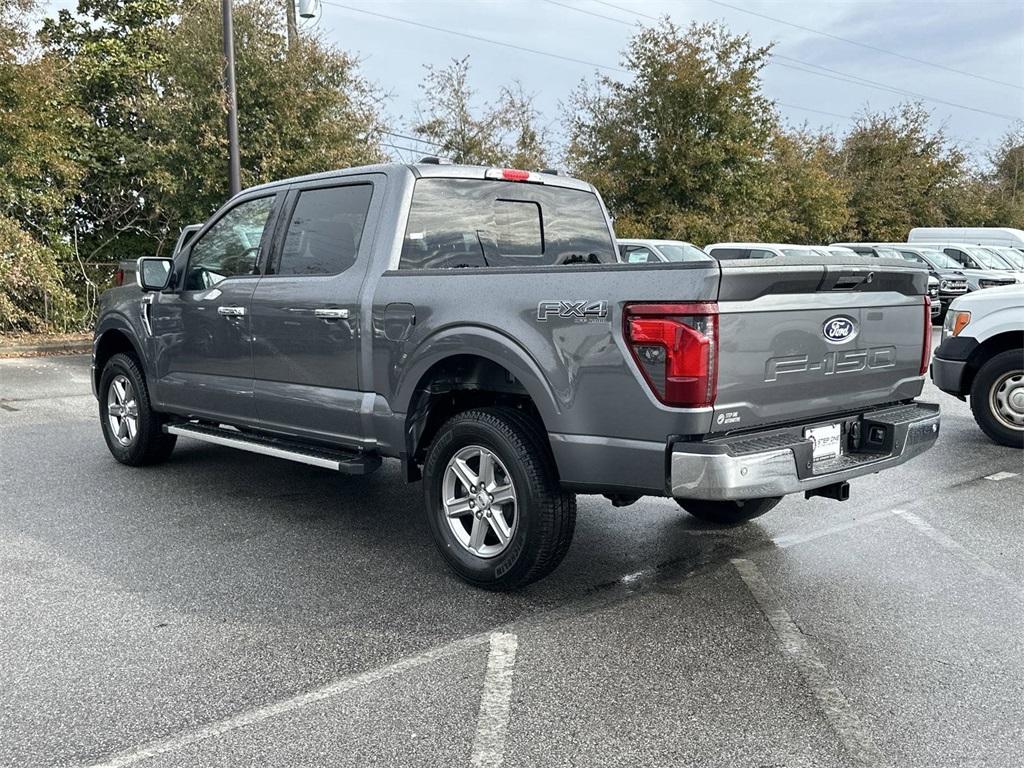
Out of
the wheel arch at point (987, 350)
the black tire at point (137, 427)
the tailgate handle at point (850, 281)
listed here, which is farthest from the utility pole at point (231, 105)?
the tailgate handle at point (850, 281)

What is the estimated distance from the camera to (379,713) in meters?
3.09

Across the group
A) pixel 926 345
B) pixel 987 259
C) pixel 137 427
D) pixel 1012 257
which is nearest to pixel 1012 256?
pixel 1012 257

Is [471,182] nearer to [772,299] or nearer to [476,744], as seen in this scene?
[772,299]

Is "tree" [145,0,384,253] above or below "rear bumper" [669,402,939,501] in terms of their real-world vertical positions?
above

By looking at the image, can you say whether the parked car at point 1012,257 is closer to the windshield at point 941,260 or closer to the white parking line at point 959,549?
the windshield at point 941,260

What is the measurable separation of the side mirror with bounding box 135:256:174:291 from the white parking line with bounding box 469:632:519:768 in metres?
3.57

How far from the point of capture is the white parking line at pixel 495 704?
9.33 ft

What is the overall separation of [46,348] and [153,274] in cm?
1013

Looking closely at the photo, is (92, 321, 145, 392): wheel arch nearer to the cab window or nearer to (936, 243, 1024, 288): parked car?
the cab window

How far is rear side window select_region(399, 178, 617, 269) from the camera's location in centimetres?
484

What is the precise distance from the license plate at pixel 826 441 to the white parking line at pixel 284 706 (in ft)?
4.99

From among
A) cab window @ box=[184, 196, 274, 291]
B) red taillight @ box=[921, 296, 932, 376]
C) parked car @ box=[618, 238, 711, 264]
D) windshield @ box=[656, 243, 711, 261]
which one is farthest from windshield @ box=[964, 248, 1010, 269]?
cab window @ box=[184, 196, 274, 291]

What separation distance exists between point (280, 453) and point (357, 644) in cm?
176

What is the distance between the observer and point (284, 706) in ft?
10.3
